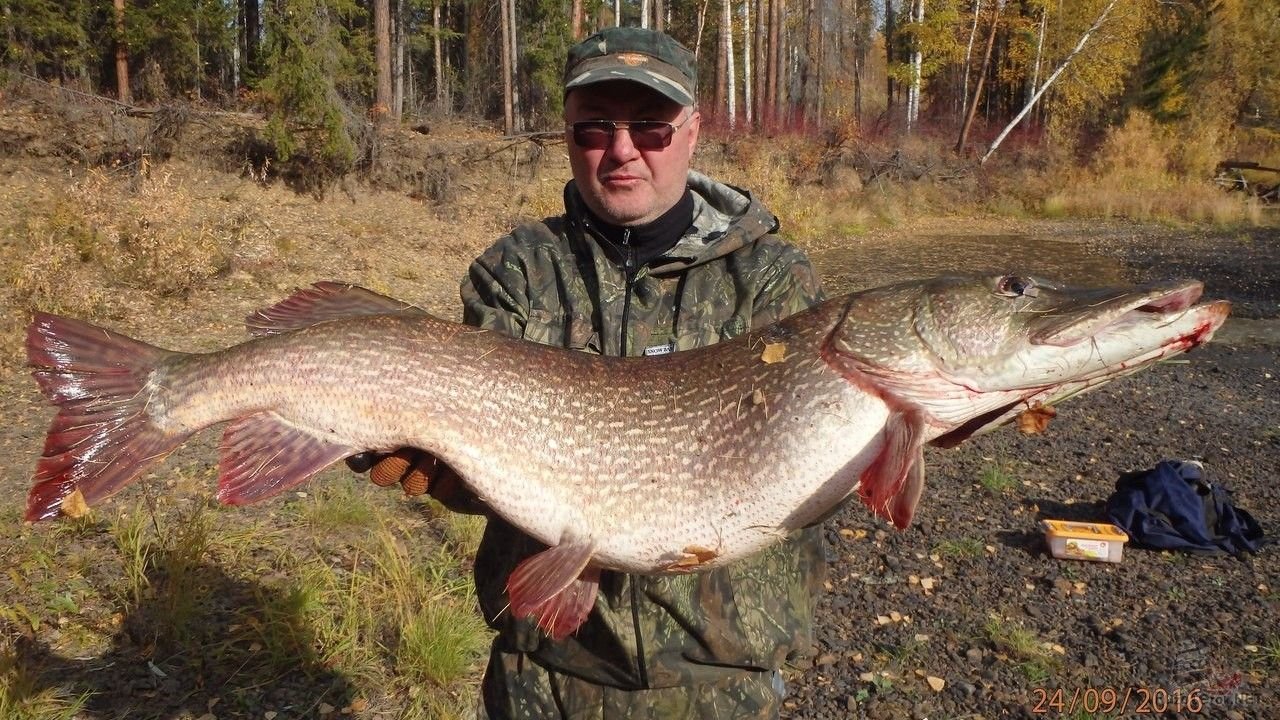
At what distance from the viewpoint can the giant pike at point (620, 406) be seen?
1.93 meters

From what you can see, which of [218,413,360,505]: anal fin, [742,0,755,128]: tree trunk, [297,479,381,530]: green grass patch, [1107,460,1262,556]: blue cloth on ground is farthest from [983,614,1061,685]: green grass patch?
[742,0,755,128]: tree trunk

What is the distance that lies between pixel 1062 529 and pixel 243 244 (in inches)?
352

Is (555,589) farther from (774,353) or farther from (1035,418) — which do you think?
(1035,418)

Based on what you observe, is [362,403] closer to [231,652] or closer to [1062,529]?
[231,652]

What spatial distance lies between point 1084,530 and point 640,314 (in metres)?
3.38

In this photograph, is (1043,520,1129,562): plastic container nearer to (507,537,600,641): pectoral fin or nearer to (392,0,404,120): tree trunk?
(507,537,600,641): pectoral fin

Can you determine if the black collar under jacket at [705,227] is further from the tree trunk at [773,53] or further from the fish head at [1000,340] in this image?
the tree trunk at [773,53]

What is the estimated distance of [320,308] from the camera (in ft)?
7.59

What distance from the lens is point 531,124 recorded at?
20266 millimetres

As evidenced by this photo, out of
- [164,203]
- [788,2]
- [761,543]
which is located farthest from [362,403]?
[788,2]

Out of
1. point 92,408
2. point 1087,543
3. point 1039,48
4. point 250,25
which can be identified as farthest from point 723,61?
point 92,408

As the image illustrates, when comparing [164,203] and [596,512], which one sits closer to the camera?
[596,512]

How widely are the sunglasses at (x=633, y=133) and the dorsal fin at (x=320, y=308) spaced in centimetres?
72

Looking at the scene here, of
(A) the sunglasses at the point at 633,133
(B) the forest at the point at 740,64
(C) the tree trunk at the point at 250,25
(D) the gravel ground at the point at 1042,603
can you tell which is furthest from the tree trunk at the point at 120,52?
(D) the gravel ground at the point at 1042,603
